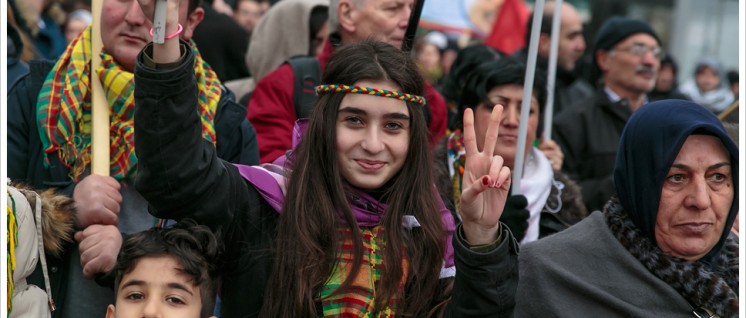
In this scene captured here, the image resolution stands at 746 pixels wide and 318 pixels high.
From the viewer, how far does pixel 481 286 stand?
371 cm

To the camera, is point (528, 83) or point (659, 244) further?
point (528, 83)

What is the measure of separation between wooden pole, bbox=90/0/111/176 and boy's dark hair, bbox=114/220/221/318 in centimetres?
53

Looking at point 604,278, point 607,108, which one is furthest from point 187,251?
point 607,108

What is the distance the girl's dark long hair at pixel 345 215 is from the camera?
388 centimetres

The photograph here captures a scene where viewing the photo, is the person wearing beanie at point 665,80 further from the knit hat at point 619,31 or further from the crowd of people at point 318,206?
the crowd of people at point 318,206

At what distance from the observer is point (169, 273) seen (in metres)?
3.90

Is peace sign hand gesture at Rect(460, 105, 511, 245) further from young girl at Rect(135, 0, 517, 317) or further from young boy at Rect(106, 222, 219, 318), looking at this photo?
young boy at Rect(106, 222, 219, 318)

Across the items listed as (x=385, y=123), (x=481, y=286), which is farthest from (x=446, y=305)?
(x=385, y=123)

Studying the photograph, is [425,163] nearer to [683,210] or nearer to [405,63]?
[405,63]

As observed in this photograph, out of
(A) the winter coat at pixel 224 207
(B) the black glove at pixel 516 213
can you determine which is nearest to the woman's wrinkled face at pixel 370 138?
(A) the winter coat at pixel 224 207

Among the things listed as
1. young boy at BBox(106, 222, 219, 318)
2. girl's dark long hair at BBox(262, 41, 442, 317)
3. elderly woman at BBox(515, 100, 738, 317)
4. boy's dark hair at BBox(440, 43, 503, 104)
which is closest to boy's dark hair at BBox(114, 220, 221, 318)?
young boy at BBox(106, 222, 219, 318)

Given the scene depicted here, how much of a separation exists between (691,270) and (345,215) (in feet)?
4.15

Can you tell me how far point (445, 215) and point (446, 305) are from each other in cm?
39

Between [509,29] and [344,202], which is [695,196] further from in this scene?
[509,29]
